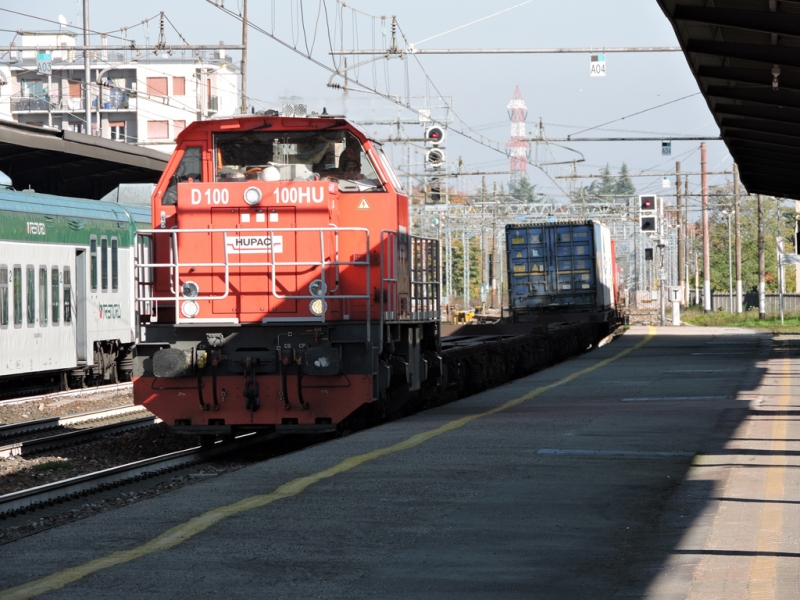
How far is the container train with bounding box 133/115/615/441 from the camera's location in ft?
38.3

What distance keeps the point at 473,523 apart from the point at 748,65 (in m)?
8.32

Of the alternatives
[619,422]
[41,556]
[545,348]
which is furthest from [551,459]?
[545,348]

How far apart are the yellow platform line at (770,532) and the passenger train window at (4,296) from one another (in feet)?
40.5

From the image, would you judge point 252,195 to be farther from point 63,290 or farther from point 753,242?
point 753,242

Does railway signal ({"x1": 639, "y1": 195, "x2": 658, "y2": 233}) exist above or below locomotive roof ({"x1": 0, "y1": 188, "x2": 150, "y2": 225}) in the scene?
above

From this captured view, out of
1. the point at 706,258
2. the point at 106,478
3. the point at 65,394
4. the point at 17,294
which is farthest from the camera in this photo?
the point at 706,258

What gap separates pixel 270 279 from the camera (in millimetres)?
12000

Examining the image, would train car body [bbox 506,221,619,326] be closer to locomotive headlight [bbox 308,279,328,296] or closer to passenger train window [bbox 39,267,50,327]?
passenger train window [bbox 39,267,50,327]

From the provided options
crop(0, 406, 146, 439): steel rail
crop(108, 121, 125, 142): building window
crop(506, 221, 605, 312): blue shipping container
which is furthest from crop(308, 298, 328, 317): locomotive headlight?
crop(108, 121, 125, 142): building window

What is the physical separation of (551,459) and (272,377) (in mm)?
3400

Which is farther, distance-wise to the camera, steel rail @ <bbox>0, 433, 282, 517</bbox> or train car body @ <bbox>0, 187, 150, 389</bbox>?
train car body @ <bbox>0, 187, 150, 389</bbox>

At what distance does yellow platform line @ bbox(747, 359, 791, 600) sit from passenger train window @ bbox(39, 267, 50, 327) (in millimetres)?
12967

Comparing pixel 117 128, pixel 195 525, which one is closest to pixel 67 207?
pixel 195 525

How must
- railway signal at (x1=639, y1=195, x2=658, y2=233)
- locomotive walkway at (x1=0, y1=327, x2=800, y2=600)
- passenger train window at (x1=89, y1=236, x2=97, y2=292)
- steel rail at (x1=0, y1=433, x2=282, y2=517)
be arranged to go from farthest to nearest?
railway signal at (x1=639, y1=195, x2=658, y2=233), passenger train window at (x1=89, y1=236, x2=97, y2=292), steel rail at (x1=0, y1=433, x2=282, y2=517), locomotive walkway at (x1=0, y1=327, x2=800, y2=600)
